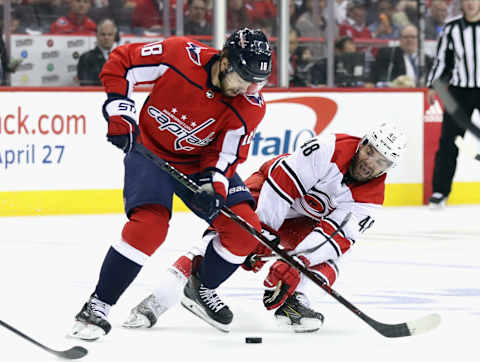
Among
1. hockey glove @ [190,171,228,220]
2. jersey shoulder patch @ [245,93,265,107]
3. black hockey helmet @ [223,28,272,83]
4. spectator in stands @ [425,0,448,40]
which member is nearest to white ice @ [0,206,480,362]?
hockey glove @ [190,171,228,220]

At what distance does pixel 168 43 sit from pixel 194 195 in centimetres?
47

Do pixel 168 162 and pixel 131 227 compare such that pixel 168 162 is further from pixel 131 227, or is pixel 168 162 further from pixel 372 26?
pixel 372 26

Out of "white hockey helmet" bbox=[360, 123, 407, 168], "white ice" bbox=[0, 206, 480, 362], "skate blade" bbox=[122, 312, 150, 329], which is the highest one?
"white hockey helmet" bbox=[360, 123, 407, 168]

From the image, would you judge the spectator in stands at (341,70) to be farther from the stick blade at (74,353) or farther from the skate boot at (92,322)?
the stick blade at (74,353)

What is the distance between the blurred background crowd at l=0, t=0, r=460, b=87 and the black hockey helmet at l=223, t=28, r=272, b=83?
3.64 m

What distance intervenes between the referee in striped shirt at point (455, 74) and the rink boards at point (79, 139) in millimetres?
511

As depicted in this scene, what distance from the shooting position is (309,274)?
321cm

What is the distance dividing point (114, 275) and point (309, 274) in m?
0.65

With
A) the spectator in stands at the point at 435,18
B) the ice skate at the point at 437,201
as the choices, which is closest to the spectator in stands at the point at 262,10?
the spectator in stands at the point at 435,18

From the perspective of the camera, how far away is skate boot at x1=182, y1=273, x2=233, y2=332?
126 inches

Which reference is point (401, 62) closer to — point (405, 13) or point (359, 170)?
point (405, 13)

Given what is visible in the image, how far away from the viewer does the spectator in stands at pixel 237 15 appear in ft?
23.4

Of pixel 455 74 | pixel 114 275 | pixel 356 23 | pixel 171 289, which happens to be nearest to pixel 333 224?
pixel 171 289

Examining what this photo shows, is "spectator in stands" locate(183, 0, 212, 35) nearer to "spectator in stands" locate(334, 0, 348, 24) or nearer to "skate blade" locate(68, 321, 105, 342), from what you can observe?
"spectator in stands" locate(334, 0, 348, 24)
